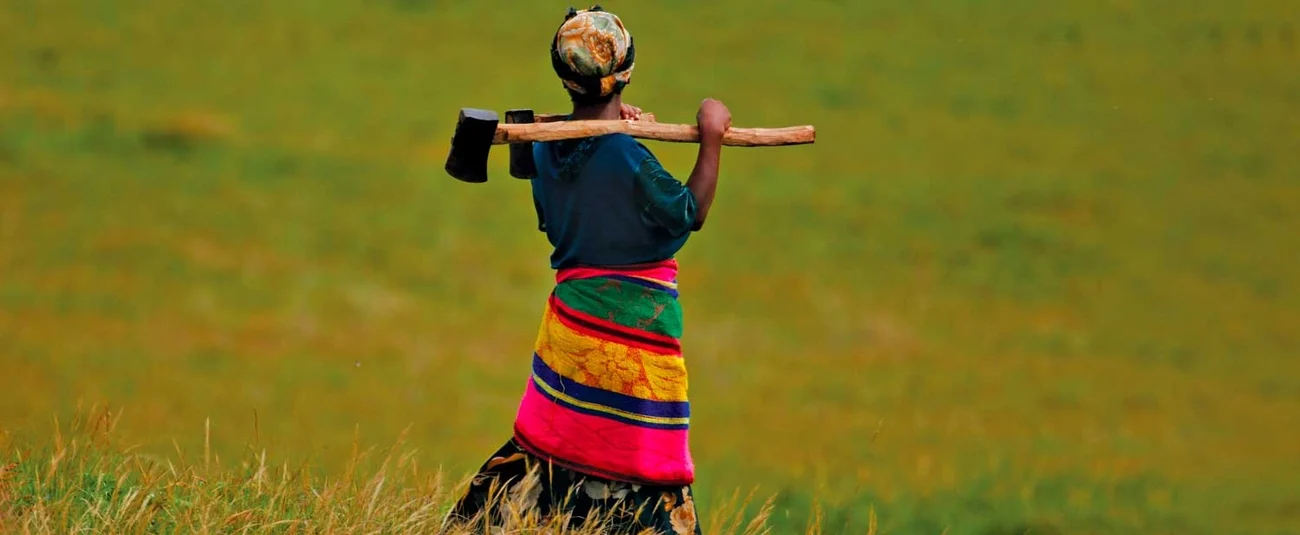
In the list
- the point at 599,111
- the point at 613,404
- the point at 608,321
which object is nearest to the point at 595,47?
the point at 599,111

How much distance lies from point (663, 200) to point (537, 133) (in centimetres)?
35

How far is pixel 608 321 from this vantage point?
4719 millimetres

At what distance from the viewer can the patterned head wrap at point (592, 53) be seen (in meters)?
4.62

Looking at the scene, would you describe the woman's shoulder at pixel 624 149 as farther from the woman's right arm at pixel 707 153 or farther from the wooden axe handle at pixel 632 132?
the woman's right arm at pixel 707 153

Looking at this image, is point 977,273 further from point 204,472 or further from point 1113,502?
point 204,472

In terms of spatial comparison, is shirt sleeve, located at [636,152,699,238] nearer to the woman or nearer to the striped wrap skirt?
the woman

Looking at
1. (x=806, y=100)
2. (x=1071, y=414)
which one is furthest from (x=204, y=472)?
(x=806, y=100)

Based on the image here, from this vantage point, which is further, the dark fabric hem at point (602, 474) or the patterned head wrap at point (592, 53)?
the dark fabric hem at point (602, 474)

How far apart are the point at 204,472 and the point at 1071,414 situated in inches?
274

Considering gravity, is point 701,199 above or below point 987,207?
above

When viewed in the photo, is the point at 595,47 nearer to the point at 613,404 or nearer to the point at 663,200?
the point at 663,200

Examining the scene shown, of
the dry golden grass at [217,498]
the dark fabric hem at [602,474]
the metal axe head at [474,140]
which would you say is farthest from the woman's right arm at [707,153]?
the dry golden grass at [217,498]

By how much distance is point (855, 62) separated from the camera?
1933 centimetres

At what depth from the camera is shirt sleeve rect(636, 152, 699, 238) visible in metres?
4.57
